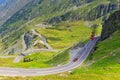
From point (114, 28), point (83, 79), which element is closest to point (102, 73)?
point (83, 79)

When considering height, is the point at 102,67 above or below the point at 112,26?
above

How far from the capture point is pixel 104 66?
119 metres

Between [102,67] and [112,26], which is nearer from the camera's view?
[102,67]

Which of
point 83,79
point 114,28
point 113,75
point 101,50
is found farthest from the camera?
point 114,28

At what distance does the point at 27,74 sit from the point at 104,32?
92364 millimetres

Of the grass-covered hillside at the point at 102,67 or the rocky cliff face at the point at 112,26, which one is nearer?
the grass-covered hillside at the point at 102,67

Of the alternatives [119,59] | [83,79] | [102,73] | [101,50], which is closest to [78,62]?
[101,50]

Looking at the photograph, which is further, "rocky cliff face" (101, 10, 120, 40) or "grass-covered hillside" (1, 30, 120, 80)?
"rocky cliff face" (101, 10, 120, 40)

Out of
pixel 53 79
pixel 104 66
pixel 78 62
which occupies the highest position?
pixel 53 79

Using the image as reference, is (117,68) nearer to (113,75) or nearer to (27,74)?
(113,75)

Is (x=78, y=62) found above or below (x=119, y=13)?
below

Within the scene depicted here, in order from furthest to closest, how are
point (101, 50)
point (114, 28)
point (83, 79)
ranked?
point (114, 28) → point (101, 50) → point (83, 79)

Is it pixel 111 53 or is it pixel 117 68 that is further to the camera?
pixel 111 53

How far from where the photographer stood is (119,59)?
124125 millimetres
